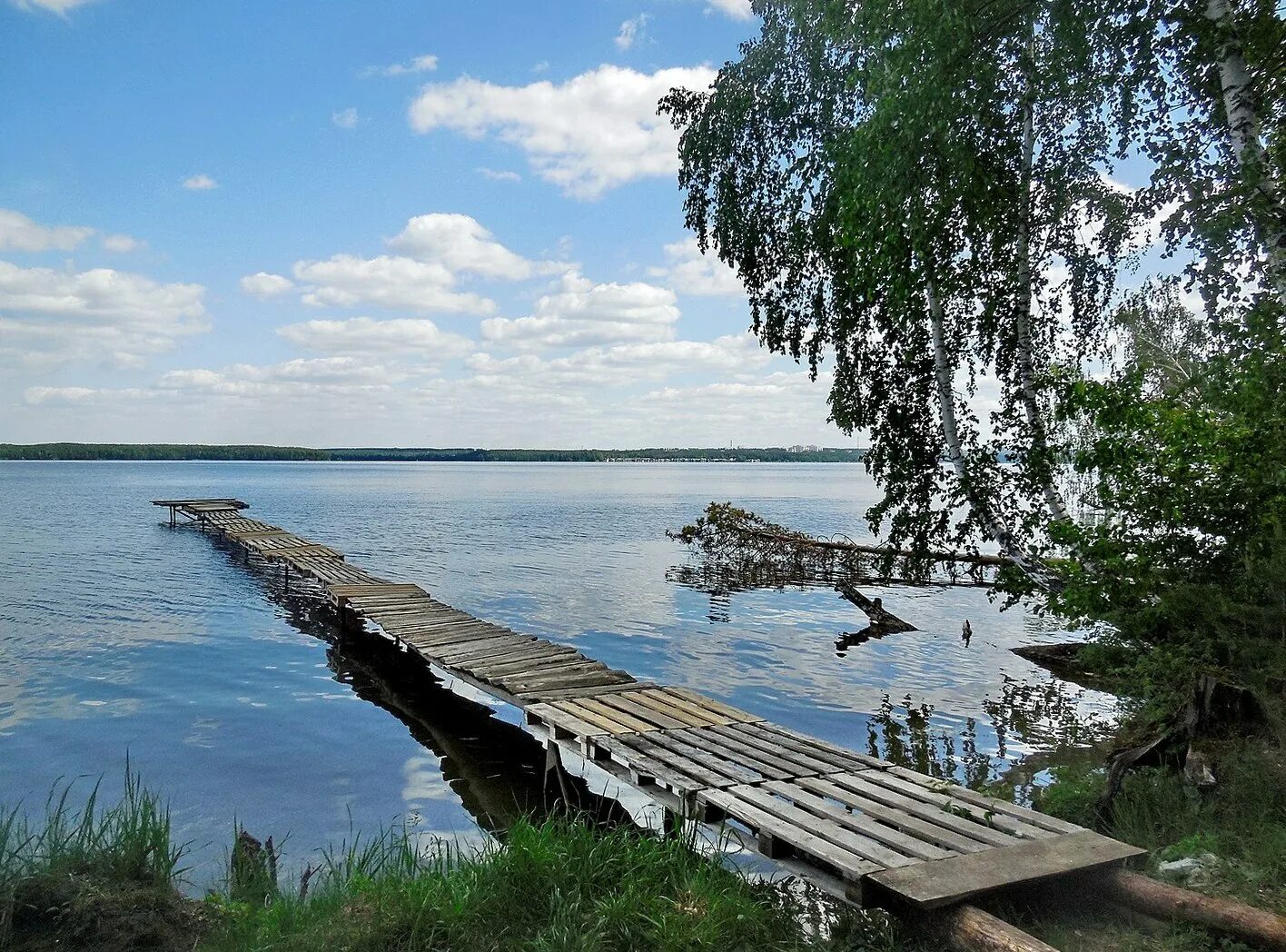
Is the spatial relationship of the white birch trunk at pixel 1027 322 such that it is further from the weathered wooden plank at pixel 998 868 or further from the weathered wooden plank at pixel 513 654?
the weathered wooden plank at pixel 513 654

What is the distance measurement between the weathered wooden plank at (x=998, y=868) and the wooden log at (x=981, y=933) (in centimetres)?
10

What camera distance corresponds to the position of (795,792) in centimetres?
711

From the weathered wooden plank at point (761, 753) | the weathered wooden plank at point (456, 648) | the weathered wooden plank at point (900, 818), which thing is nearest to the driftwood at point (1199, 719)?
the weathered wooden plank at point (900, 818)

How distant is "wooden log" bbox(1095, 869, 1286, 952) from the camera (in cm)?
440

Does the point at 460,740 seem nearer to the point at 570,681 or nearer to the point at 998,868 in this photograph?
the point at 570,681

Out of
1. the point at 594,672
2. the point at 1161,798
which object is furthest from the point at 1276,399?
the point at 594,672

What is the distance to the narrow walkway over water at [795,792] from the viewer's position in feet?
17.6

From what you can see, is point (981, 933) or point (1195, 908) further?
point (1195, 908)

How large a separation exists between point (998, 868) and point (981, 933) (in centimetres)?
81

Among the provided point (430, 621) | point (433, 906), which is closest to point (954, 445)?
point (433, 906)

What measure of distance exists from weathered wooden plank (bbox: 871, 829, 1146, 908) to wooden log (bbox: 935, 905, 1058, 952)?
0.33 feet

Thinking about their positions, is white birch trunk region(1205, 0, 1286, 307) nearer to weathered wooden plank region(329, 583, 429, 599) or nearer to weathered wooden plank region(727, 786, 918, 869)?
weathered wooden plank region(727, 786, 918, 869)

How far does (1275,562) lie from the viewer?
6.54m

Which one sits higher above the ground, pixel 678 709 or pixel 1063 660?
pixel 678 709
